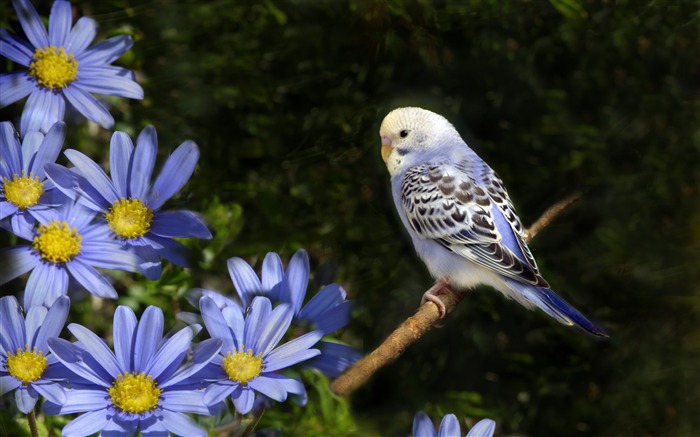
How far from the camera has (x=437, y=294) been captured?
1.96 ft

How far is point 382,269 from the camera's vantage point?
1.96ft

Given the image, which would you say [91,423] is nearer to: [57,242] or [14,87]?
[57,242]

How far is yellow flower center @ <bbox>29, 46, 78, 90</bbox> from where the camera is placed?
520mm

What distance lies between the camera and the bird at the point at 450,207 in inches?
22.7

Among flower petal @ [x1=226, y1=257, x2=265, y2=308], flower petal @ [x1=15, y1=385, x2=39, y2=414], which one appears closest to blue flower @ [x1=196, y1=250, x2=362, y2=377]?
flower petal @ [x1=226, y1=257, x2=265, y2=308]

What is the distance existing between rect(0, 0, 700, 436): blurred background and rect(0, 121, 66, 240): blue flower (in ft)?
0.19

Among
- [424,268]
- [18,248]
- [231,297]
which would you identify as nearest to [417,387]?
[424,268]

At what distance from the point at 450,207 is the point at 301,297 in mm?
179

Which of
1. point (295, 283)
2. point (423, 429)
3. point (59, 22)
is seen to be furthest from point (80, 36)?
point (423, 429)

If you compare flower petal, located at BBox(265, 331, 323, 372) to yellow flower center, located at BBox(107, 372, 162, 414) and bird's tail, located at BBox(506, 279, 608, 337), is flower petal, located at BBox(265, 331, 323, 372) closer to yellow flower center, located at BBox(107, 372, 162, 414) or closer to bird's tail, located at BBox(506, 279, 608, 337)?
yellow flower center, located at BBox(107, 372, 162, 414)

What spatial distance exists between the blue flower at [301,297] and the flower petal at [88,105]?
12 centimetres

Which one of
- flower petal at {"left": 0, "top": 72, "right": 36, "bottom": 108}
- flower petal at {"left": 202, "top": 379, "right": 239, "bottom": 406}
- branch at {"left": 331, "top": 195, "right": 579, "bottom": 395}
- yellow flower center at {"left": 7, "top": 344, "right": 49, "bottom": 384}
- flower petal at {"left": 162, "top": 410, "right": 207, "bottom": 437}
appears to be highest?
flower petal at {"left": 0, "top": 72, "right": 36, "bottom": 108}

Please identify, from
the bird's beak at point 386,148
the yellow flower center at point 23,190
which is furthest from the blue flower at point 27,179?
the bird's beak at point 386,148

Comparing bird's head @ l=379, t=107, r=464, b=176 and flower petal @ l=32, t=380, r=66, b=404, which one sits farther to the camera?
bird's head @ l=379, t=107, r=464, b=176
